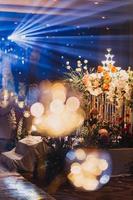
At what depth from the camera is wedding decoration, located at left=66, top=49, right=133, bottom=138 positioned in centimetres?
856

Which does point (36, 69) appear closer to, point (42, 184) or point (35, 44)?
point (35, 44)

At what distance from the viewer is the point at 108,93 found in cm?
867

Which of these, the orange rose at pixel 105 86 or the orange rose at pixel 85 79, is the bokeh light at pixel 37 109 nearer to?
the orange rose at pixel 85 79

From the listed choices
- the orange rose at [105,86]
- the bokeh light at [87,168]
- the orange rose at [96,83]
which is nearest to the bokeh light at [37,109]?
the orange rose at [96,83]

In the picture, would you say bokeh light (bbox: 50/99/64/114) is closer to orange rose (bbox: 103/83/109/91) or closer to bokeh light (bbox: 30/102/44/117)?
orange rose (bbox: 103/83/109/91)

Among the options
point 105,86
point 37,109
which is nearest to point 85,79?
point 105,86

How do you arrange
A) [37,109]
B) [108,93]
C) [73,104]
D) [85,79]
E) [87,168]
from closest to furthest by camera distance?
[87,168] < [108,93] < [85,79] < [73,104] < [37,109]

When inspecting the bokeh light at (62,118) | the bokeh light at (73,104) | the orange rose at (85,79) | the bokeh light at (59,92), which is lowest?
the bokeh light at (62,118)

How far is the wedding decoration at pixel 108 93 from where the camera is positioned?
28.1 ft

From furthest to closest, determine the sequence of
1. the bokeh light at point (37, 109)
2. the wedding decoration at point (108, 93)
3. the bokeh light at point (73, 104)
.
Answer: the bokeh light at point (37, 109) → the bokeh light at point (73, 104) → the wedding decoration at point (108, 93)

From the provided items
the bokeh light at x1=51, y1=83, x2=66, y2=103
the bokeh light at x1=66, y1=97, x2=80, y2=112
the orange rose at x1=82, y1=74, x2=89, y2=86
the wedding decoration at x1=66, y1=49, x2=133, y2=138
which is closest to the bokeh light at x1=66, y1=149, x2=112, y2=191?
the wedding decoration at x1=66, y1=49, x2=133, y2=138

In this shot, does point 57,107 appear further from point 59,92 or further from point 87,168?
point 87,168

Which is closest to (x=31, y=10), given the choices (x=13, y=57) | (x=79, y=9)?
(x=79, y=9)

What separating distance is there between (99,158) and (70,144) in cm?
65
